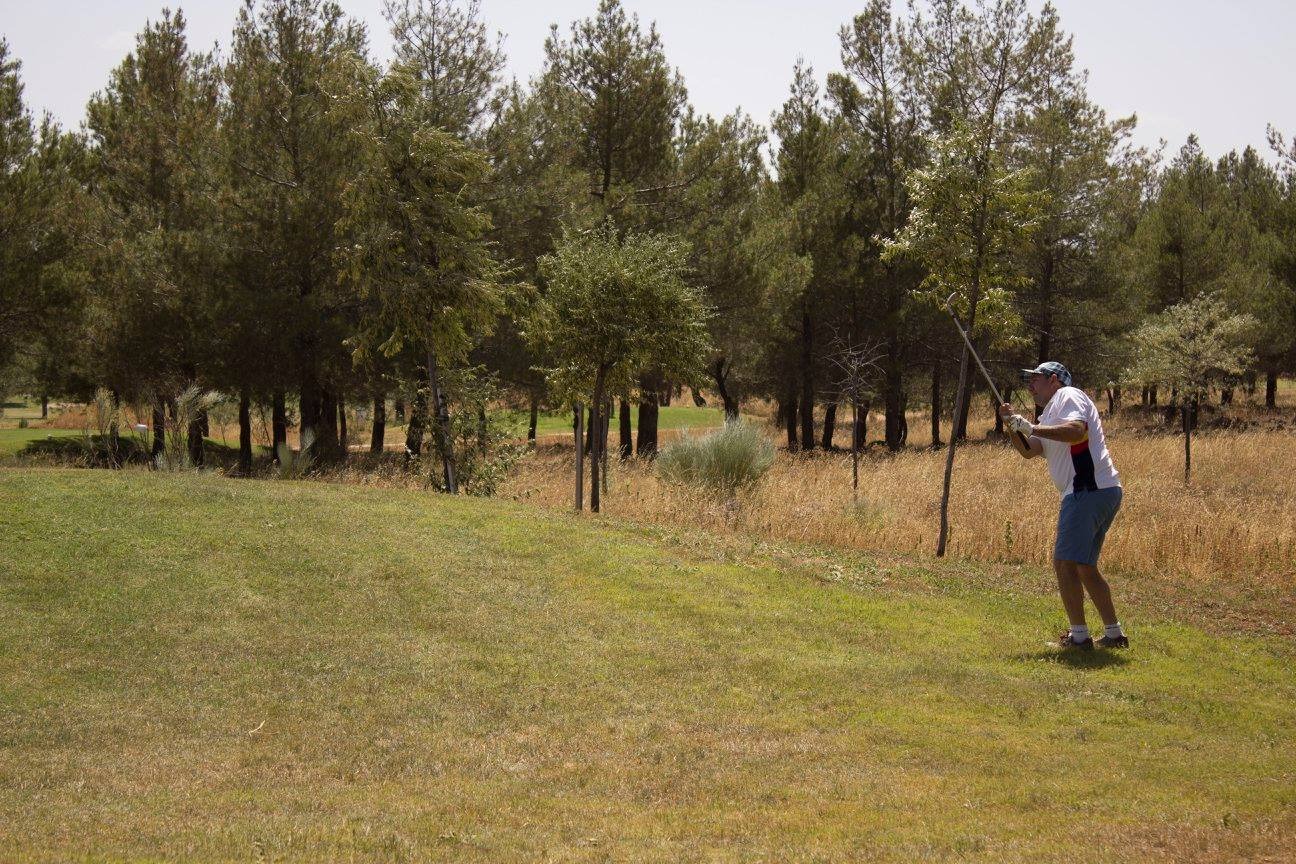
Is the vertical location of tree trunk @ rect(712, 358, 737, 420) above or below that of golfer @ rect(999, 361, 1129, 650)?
above

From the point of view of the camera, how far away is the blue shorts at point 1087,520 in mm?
8679

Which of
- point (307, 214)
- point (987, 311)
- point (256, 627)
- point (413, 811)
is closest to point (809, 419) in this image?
point (307, 214)

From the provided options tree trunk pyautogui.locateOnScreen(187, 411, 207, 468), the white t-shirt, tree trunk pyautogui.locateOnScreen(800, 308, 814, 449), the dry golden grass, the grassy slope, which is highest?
tree trunk pyautogui.locateOnScreen(800, 308, 814, 449)

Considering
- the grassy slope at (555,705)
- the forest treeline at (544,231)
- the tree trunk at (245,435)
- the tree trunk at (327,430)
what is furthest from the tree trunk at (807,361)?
the grassy slope at (555,705)

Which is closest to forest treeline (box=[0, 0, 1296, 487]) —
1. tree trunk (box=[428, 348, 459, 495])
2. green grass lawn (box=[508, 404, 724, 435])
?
tree trunk (box=[428, 348, 459, 495])

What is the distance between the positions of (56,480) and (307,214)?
38.6ft

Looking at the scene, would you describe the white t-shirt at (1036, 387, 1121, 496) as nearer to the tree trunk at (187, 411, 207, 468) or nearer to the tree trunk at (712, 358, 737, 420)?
the tree trunk at (187, 411, 207, 468)

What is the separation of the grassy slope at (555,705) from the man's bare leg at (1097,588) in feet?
1.55

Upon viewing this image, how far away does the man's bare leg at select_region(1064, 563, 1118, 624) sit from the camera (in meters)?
8.75

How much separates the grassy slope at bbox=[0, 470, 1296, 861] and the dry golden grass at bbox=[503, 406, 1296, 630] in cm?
265

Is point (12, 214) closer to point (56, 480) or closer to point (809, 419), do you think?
point (56, 480)

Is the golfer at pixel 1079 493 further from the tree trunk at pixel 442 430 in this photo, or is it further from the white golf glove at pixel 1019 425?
Result: the tree trunk at pixel 442 430

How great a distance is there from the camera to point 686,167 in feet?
90.2

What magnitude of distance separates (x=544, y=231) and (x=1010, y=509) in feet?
42.3
